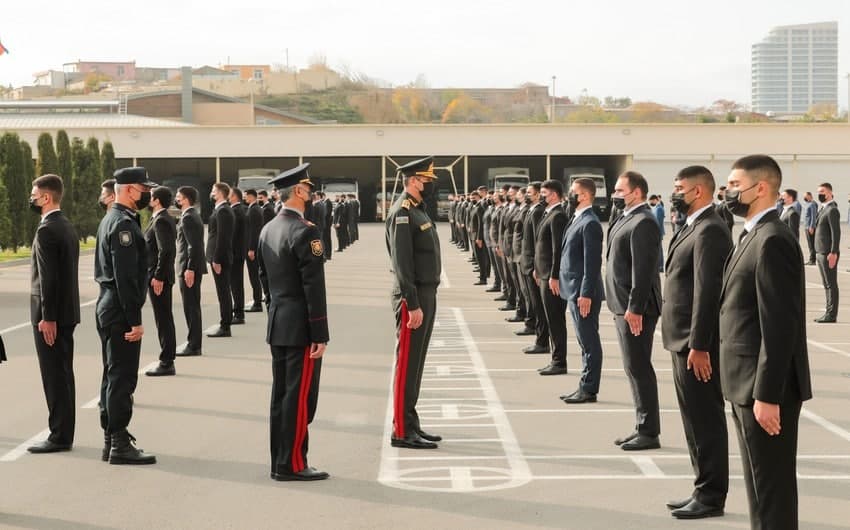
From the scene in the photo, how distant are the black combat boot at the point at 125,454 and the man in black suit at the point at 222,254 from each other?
7920 millimetres

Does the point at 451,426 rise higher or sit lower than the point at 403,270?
lower

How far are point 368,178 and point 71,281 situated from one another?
228ft

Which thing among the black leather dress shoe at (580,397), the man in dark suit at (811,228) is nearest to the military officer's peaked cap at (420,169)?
the black leather dress shoe at (580,397)

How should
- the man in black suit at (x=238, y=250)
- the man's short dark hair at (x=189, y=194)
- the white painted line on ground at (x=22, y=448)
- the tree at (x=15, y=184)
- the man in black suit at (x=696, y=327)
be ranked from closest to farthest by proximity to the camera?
the man in black suit at (x=696, y=327)
the white painted line on ground at (x=22, y=448)
the man's short dark hair at (x=189, y=194)
the man in black suit at (x=238, y=250)
the tree at (x=15, y=184)

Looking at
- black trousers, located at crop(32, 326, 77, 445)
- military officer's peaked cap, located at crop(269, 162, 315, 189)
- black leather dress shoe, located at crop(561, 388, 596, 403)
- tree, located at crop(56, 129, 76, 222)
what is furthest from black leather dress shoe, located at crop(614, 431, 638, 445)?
tree, located at crop(56, 129, 76, 222)

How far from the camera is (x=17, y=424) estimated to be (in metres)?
10.0

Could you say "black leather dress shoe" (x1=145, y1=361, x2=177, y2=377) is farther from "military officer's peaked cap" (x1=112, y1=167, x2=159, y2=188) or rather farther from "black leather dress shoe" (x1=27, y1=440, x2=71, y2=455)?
"military officer's peaked cap" (x1=112, y1=167, x2=159, y2=188)

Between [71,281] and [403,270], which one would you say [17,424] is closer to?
[71,281]

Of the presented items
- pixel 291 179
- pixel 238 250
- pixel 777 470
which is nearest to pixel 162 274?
pixel 238 250

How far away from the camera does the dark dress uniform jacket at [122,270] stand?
8594mm

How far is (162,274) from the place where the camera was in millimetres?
13031

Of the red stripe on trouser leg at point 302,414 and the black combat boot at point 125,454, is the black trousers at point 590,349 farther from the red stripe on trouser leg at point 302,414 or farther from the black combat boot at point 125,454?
the black combat boot at point 125,454

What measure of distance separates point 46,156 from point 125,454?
3471 centimetres

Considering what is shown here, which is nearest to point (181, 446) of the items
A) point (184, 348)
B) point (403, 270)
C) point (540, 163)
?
point (403, 270)
